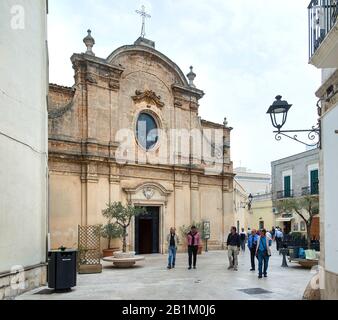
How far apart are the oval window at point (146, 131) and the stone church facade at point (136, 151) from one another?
52mm

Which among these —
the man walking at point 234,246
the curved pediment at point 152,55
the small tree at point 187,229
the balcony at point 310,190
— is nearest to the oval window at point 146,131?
the curved pediment at point 152,55

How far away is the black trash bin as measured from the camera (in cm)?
961

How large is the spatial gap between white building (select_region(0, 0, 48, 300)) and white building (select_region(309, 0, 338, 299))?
6.06 meters

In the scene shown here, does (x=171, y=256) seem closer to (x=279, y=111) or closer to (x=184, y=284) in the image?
(x=184, y=284)

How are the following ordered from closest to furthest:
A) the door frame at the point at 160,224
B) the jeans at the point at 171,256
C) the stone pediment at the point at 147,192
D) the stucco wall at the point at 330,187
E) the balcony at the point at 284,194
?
the stucco wall at the point at 330,187, the jeans at the point at 171,256, the door frame at the point at 160,224, the stone pediment at the point at 147,192, the balcony at the point at 284,194

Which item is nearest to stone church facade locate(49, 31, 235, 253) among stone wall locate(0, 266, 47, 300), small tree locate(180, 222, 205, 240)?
small tree locate(180, 222, 205, 240)

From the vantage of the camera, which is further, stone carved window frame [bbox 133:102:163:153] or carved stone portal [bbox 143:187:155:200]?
stone carved window frame [bbox 133:102:163:153]

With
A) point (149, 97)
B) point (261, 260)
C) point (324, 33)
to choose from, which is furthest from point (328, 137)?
point (149, 97)

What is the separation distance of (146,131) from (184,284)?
11640mm

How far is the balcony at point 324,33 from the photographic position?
19.8 feet

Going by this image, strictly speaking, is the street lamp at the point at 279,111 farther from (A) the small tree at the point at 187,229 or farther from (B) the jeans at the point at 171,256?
(A) the small tree at the point at 187,229

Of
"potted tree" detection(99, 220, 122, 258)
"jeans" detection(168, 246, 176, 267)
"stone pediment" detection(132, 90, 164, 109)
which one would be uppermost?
"stone pediment" detection(132, 90, 164, 109)

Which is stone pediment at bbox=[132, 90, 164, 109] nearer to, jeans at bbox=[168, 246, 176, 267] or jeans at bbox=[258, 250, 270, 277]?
jeans at bbox=[168, 246, 176, 267]

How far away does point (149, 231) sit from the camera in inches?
835
